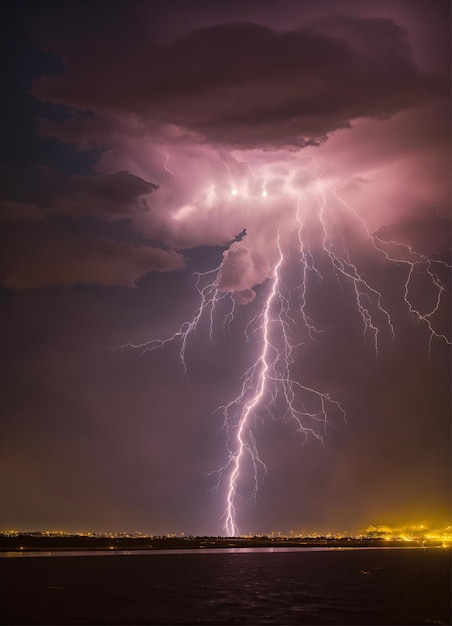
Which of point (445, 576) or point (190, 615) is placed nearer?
point (190, 615)

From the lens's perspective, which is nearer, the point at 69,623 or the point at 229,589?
the point at 69,623

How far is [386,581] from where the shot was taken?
4881 cm

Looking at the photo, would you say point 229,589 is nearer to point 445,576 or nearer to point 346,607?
point 346,607

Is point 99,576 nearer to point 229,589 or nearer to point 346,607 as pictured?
point 229,589

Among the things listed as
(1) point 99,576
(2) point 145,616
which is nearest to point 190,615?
(2) point 145,616

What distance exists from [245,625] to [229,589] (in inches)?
633

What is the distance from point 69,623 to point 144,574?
102 ft

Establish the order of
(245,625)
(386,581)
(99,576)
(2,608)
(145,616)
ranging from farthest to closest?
(99,576), (386,581), (2,608), (145,616), (245,625)

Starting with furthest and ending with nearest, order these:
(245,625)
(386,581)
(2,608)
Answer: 1. (386,581)
2. (2,608)
3. (245,625)

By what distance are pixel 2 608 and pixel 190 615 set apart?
8.80 m

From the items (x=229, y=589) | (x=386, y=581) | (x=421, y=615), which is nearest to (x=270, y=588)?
(x=229, y=589)

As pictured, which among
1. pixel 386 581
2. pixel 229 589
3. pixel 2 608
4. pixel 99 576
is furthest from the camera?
pixel 99 576

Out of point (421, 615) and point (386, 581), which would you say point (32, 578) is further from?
point (421, 615)

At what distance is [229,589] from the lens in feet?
140
